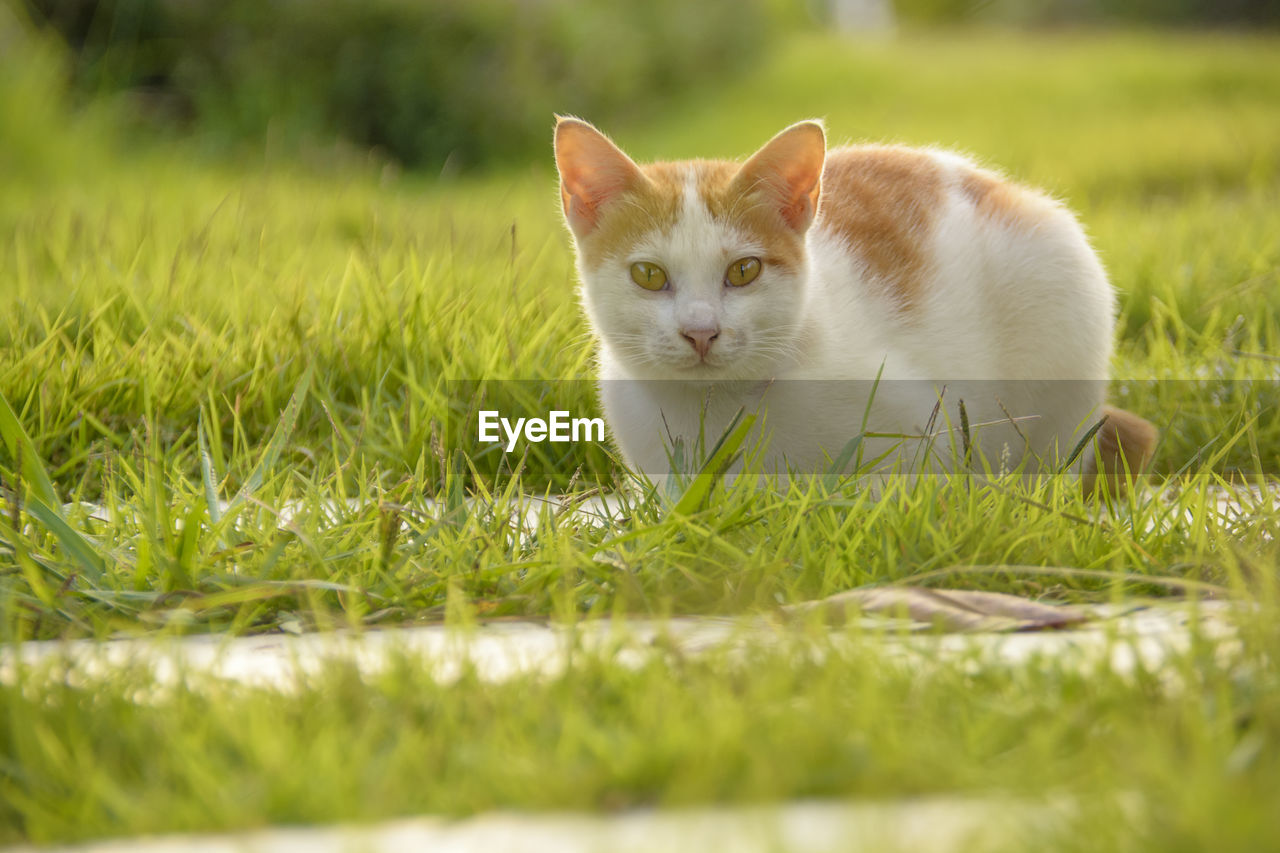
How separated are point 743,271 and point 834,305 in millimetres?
267

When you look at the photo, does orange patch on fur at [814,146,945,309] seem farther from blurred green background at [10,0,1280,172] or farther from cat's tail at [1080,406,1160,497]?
blurred green background at [10,0,1280,172]

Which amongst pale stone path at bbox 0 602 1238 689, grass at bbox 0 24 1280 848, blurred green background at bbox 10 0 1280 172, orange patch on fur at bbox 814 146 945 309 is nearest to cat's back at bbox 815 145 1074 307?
orange patch on fur at bbox 814 146 945 309

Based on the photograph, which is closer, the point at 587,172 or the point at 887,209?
the point at 587,172

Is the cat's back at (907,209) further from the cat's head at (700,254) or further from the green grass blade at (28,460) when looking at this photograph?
the green grass blade at (28,460)

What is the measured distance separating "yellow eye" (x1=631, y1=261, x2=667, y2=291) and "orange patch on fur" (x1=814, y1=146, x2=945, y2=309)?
49cm

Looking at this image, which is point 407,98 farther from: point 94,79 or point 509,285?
point 509,285

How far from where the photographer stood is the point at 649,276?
2334 millimetres

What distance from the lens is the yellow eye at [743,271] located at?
7.58ft

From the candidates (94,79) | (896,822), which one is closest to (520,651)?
(896,822)

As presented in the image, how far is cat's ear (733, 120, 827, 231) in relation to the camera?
2.28m

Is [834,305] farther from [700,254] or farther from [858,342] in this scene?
[700,254]

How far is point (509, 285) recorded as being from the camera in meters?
3.34

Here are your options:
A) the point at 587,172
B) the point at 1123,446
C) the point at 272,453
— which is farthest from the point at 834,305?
the point at 272,453

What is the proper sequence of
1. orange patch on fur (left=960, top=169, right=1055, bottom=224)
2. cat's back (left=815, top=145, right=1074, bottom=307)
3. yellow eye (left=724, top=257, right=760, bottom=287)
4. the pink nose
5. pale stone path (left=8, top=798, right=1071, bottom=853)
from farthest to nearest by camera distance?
orange patch on fur (left=960, top=169, right=1055, bottom=224) → cat's back (left=815, top=145, right=1074, bottom=307) → yellow eye (left=724, top=257, right=760, bottom=287) → the pink nose → pale stone path (left=8, top=798, right=1071, bottom=853)
